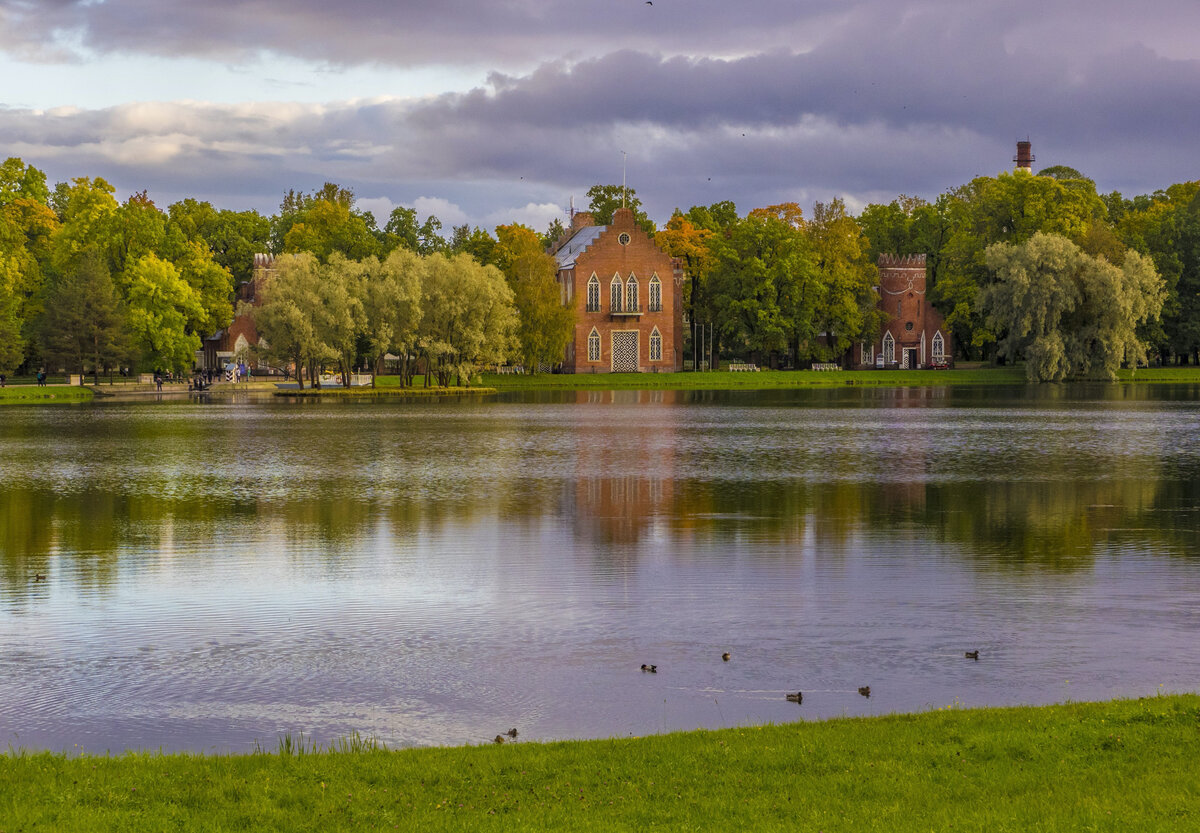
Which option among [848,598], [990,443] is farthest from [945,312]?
[848,598]

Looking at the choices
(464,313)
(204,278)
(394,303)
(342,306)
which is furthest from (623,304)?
(204,278)

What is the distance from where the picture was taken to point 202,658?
520 inches

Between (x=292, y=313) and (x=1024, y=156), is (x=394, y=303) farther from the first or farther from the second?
(x=1024, y=156)

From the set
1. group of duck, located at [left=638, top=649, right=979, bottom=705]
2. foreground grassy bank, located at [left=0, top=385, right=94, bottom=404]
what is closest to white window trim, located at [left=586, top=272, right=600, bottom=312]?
foreground grassy bank, located at [left=0, top=385, right=94, bottom=404]

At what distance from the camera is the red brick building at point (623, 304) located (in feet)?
351

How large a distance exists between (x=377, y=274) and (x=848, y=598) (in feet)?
230

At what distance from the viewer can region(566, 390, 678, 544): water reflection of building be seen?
23641mm

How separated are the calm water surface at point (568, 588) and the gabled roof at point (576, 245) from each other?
7552 cm

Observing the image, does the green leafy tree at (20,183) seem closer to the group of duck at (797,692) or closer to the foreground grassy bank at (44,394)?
the foreground grassy bank at (44,394)

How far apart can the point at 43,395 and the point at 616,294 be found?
47.7m

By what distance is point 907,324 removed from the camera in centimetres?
11312

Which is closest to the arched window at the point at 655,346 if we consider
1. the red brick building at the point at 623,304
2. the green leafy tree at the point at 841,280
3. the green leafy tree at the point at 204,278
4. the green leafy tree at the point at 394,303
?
the red brick building at the point at 623,304

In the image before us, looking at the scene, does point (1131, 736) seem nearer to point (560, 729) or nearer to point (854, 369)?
point (560, 729)

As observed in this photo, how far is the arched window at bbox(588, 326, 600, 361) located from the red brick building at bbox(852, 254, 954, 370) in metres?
24.6
